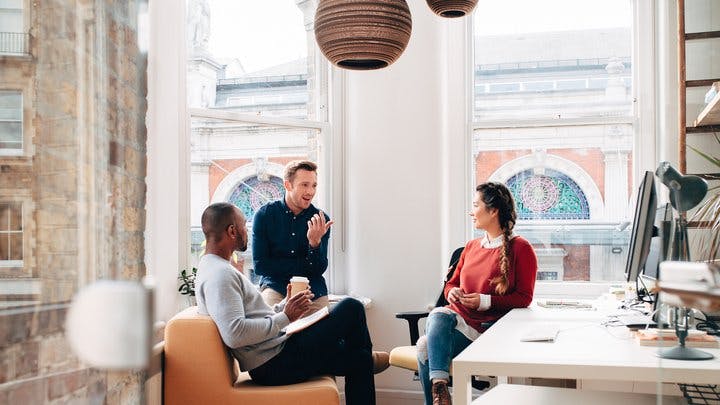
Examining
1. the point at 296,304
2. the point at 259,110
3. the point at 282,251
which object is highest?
the point at 259,110

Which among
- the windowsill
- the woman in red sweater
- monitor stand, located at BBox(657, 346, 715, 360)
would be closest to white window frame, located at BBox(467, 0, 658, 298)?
the windowsill

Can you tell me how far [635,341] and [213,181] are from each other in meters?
2.21

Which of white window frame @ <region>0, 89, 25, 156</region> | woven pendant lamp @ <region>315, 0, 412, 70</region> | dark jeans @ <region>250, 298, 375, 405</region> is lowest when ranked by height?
dark jeans @ <region>250, 298, 375, 405</region>

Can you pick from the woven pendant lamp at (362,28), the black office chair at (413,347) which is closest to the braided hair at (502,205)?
the black office chair at (413,347)

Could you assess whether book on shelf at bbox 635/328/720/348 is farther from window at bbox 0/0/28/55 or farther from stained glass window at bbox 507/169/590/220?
stained glass window at bbox 507/169/590/220

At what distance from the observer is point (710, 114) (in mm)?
3498

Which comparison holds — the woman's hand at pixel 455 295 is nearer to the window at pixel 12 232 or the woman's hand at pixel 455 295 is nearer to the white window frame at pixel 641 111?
the white window frame at pixel 641 111

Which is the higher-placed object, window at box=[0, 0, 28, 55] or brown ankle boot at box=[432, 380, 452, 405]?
window at box=[0, 0, 28, 55]

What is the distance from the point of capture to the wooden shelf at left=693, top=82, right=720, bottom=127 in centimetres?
320

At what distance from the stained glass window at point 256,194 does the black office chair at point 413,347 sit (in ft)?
3.09

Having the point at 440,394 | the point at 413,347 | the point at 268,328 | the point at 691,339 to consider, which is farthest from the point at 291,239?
the point at 691,339

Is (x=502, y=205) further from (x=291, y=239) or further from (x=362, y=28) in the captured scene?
(x=362, y=28)

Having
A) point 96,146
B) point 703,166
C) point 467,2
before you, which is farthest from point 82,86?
point 703,166

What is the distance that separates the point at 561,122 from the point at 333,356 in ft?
6.68
